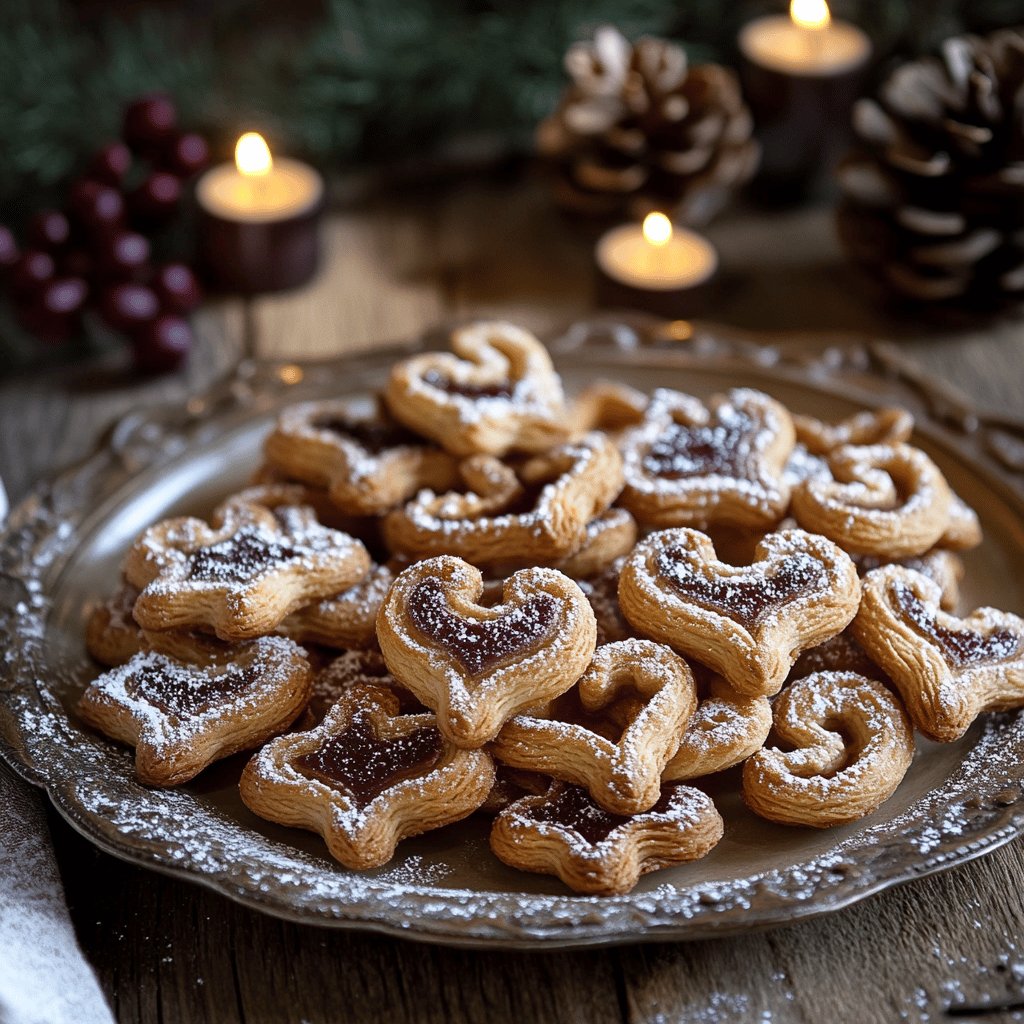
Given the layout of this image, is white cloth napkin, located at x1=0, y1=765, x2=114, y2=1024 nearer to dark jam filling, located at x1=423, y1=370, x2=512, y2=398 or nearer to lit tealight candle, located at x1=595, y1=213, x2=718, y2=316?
dark jam filling, located at x1=423, y1=370, x2=512, y2=398

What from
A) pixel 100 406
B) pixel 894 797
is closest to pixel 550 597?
pixel 894 797

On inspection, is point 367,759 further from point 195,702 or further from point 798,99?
point 798,99

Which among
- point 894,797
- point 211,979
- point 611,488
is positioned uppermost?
point 611,488

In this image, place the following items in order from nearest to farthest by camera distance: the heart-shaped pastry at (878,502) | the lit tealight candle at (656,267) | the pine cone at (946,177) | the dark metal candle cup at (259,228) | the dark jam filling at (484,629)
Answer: the dark jam filling at (484,629) → the heart-shaped pastry at (878,502) → the pine cone at (946,177) → the lit tealight candle at (656,267) → the dark metal candle cup at (259,228)

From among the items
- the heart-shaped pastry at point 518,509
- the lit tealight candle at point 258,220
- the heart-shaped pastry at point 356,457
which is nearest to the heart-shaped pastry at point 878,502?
the heart-shaped pastry at point 518,509

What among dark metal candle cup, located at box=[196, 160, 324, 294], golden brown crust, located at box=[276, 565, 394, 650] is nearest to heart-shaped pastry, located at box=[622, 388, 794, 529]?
golden brown crust, located at box=[276, 565, 394, 650]

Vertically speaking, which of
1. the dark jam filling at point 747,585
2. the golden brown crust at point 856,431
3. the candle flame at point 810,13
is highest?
the candle flame at point 810,13

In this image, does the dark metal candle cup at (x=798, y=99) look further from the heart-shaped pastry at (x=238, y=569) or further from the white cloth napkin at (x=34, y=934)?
the white cloth napkin at (x=34, y=934)

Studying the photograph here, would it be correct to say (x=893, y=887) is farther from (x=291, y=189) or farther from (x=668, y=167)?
(x=291, y=189)
